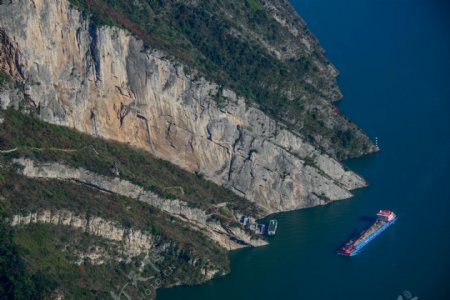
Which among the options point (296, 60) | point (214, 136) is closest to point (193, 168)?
point (214, 136)

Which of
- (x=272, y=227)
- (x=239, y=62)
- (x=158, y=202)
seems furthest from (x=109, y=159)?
(x=239, y=62)

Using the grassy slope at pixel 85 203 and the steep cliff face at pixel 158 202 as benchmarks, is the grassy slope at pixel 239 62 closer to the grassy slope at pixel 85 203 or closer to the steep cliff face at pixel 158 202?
the grassy slope at pixel 85 203

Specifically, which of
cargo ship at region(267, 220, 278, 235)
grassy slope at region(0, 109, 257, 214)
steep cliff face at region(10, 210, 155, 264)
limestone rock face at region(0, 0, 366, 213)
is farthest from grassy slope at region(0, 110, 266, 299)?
cargo ship at region(267, 220, 278, 235)

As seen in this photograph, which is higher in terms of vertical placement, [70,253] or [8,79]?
[8,79]

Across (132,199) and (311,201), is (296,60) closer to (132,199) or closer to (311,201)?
(311,201)

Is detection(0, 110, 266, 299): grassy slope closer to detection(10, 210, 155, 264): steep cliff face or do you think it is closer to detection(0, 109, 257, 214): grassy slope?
detection(0, 109, 257, 214): grassy slope

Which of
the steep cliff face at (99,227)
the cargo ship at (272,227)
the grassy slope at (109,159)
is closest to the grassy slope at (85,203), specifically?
the grassy slope at (109,159)
